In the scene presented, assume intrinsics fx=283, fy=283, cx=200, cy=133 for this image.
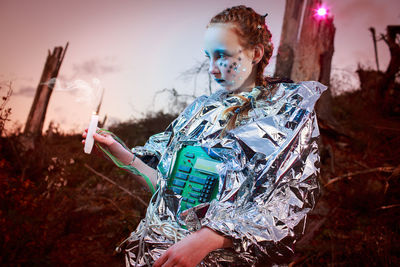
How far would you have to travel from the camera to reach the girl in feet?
3.35

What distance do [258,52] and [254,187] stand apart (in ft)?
2.05

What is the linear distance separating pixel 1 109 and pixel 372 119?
731 centimetres

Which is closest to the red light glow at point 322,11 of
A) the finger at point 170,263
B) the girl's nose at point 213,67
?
the girl's nose at point 213,67

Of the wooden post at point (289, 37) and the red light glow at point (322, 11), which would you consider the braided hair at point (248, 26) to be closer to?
the wooden post at point (289, 37)

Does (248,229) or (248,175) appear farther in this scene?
(248,175)

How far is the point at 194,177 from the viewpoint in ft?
4.08

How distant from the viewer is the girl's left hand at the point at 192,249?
0.91 metres

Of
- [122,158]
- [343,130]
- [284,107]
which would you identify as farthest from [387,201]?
[122,158]

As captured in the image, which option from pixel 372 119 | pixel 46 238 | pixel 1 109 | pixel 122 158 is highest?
pixel 372 119

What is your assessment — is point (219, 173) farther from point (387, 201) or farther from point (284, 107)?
point (387, 201)

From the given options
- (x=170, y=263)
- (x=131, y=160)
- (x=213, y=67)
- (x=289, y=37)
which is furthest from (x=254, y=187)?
(x=289, y=37)

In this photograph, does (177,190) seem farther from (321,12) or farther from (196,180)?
(321,12)

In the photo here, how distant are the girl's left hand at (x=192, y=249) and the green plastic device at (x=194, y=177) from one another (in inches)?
10.2

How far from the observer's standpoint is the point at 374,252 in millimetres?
3166
